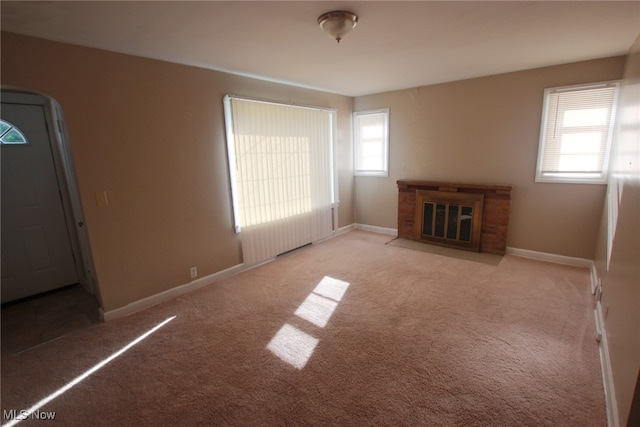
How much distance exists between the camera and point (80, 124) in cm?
243

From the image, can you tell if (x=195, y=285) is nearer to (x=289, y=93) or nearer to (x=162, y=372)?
(x=162, y=372)

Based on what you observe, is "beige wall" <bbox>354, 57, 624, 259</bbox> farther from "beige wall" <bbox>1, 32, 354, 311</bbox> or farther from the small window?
the small window

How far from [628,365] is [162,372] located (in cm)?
277

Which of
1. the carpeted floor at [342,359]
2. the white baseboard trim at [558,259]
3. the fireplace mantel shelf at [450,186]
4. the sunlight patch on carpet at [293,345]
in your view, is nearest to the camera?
the carpeted floor at [342,359]

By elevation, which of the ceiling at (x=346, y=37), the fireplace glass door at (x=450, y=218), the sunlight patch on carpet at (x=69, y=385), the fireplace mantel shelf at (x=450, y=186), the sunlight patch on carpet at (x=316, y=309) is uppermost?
the ceiling at (x=346, y=37)

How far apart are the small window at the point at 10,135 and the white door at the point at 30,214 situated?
0.03 meters

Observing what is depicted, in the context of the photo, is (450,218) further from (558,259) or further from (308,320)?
(308,320)

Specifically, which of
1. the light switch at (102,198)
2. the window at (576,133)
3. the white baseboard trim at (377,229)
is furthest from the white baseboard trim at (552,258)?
the light switch at (102,198)

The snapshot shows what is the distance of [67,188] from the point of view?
3.32 meters

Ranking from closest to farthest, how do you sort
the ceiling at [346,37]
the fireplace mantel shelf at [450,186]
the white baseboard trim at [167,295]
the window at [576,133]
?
the ceiling at [346,37] < the white baseboard trim at [167,295] < the window at [576,133] < the fireplace mantel shelf at [450,186]

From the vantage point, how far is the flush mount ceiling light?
77.0 inches

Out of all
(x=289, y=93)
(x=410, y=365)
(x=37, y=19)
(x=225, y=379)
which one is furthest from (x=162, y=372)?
(x=289, y=93)

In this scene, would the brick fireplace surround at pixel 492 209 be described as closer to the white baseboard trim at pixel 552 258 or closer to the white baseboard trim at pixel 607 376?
the white baseboard trim at pixel 552 258

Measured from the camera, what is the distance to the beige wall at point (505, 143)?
353cm
